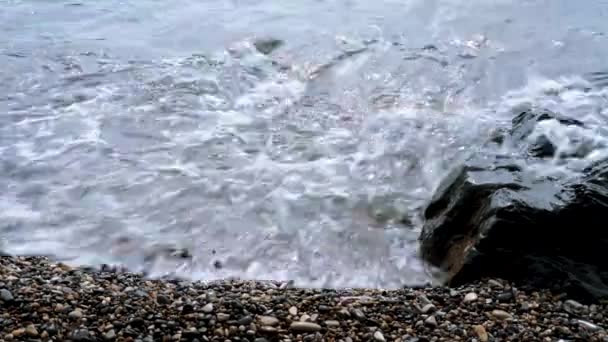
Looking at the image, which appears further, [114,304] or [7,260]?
[7,260]

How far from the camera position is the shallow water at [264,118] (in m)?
5.78

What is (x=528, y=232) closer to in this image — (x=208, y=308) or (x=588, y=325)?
(x=588, y=325)

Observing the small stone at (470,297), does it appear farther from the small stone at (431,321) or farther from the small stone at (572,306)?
the small stone at (572,306)

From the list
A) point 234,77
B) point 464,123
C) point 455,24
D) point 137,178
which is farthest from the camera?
point 455,24

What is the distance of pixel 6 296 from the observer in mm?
4316

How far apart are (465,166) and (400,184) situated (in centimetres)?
107

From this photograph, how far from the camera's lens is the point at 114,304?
4336 millimetres

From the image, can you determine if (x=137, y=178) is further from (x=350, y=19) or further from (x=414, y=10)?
(x=414, y=10)

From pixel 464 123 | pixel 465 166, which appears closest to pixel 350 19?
pixel 464 123

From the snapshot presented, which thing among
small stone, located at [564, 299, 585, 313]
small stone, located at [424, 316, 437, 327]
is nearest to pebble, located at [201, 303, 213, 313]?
small stone, located at [424, 316, 437, 327]

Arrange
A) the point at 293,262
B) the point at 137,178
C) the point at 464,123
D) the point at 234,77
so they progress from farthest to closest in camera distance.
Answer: the point at 234,77 → the point at 464,123 → the point at 137,178 → the point at 293,262

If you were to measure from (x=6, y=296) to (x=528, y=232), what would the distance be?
3.51 metres

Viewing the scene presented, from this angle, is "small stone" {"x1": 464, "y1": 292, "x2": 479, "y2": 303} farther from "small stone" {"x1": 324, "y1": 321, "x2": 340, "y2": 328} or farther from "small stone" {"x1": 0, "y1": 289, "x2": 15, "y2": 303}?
"small stone" {"x1": 0, "y1": 289, "x2": 15, "y2": 303}

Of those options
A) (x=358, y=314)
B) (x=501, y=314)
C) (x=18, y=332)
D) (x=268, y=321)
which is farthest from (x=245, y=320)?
(x=501, y=314)
